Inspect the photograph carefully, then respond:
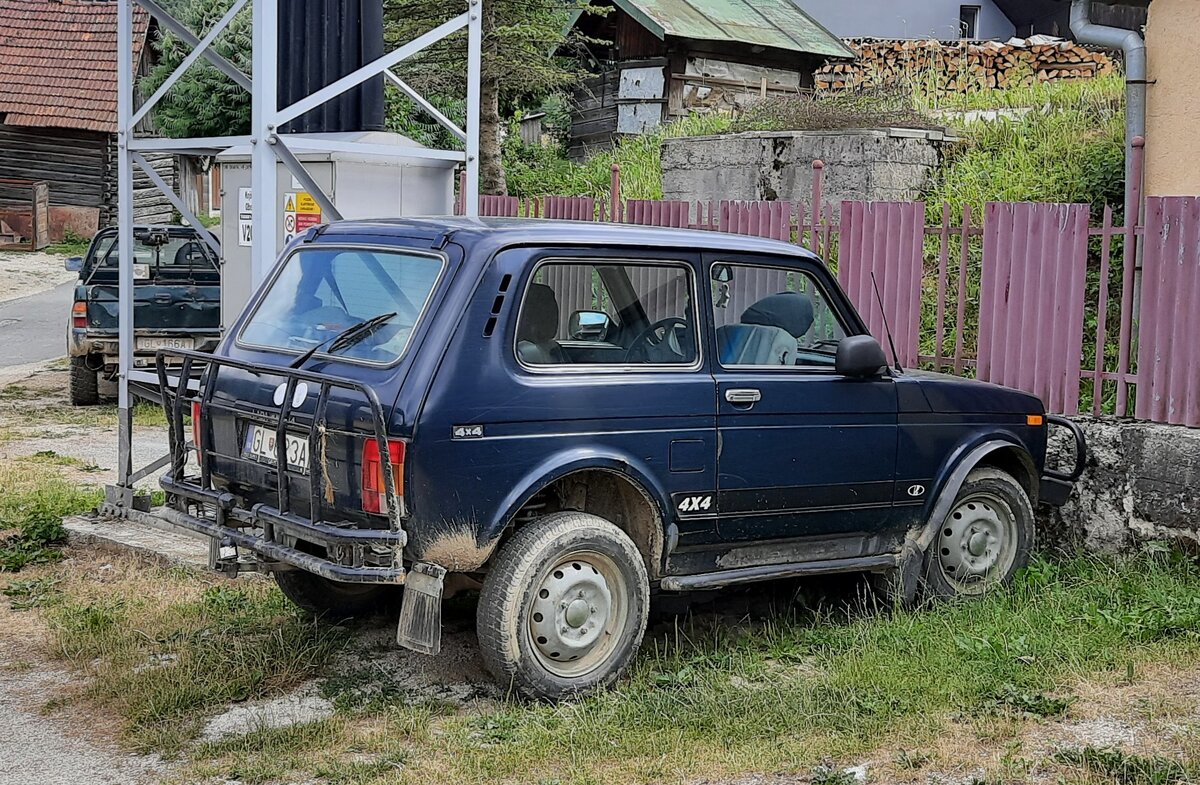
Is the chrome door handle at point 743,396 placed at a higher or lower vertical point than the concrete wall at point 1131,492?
higher

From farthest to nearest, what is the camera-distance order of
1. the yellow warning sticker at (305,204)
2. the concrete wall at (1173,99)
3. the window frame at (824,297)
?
1. the concrete wall at (1173,99)
2. the yellow warning sticker at (305,204)
3. the window frame at (824,297)

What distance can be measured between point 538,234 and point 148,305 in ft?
29.0

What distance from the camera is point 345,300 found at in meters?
5.72

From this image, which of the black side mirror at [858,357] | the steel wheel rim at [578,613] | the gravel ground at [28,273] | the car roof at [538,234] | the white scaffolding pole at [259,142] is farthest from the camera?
the gravel ground at [28,273]

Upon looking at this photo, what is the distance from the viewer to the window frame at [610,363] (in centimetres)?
535

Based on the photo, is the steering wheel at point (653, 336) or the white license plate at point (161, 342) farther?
the white license plate at point (161, 342)

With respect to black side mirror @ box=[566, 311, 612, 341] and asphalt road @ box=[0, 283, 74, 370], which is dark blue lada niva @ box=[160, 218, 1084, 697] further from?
asphalt road @ box=[0, 283, 74, 370]

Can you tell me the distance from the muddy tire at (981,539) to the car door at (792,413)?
0.53m

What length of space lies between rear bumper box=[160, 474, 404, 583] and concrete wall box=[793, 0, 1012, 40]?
28966mm

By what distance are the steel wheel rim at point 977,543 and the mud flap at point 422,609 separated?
2.83 metres

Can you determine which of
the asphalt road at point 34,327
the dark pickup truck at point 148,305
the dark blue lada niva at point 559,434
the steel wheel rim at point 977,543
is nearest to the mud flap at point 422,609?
the dark blue lada niva at point 559,434

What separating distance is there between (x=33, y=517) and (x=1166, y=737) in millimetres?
6276

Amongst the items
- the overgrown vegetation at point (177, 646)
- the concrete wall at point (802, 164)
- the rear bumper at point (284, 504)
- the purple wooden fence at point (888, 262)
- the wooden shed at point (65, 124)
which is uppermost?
the wooden shed at point (65, 124)

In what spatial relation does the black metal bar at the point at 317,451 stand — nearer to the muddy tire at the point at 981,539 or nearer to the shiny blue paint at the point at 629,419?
the shiny blue paint at the point at 629,419
